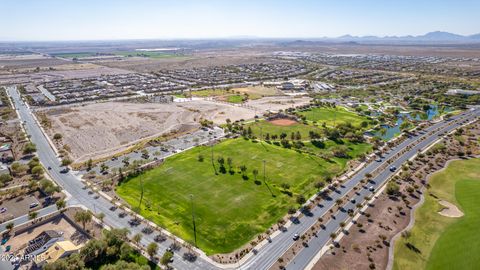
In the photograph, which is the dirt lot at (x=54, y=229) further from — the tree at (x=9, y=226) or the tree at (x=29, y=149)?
the tree at (x=29, y=149)

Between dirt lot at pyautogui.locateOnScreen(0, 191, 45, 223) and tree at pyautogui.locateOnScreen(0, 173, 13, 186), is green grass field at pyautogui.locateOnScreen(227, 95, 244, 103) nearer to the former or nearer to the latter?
tree at pyautogui.locateOnScreen(0, 173, 13, 186)

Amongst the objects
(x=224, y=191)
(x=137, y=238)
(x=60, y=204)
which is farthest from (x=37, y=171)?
(x=224, y=191)

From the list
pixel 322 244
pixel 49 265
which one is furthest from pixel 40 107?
pixel 322 244

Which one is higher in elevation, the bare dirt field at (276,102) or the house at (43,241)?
the bare dirt field at (276,102)

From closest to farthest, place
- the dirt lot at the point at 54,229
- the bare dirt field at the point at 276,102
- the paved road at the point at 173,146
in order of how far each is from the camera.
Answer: the dirt lot at the point at 54,229
the paved road at the point at 173,146
the bare dirt field at the point at 276,102

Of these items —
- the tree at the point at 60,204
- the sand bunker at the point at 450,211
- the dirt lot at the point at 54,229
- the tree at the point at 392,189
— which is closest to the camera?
the dirt lot at the point at 54,229

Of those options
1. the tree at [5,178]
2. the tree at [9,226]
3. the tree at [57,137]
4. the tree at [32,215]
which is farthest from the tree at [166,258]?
the tree at [57,137]

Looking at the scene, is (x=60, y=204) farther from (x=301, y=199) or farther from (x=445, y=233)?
(x=445, y=233)

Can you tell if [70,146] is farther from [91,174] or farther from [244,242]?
[244,242]
